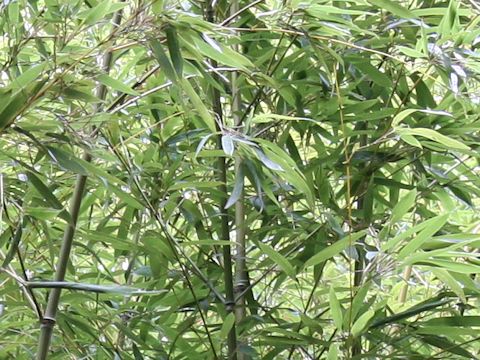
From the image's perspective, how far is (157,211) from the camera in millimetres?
1046

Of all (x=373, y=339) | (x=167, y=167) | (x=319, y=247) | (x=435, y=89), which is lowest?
(x=373, y=339)

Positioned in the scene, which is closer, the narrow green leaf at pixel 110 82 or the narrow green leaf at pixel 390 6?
the narrow green leaf at pixel 110 82

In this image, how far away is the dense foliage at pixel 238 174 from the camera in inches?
36.5

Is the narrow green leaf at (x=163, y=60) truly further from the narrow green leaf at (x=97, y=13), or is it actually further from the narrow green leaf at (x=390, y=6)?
the narrow green leaf at (x=390, y=6)

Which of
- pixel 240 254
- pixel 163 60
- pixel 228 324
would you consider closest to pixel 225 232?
pixel 240 254

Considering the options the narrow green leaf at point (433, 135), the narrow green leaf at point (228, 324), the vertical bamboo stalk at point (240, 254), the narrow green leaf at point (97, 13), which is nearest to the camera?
the narrow green leaf at point (97, 13)

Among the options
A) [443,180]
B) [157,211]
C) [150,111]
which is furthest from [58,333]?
[443,180]

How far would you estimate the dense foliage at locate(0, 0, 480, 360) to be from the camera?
3.04ft

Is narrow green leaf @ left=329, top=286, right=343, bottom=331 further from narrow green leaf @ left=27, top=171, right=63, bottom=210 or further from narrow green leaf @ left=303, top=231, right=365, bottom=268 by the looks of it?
narrow green leaf @ left=27, top=171, right=63, bottom=210

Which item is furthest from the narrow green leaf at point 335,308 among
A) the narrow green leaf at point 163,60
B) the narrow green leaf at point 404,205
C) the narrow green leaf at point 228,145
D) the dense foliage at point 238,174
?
the narrow green leaf at point 163,60

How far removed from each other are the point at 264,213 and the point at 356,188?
147 millimetres

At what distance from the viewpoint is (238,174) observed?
1.02 metres

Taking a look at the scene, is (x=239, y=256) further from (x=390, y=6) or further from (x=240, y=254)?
(x=390, y=6)

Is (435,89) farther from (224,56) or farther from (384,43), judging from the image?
(224,56)
